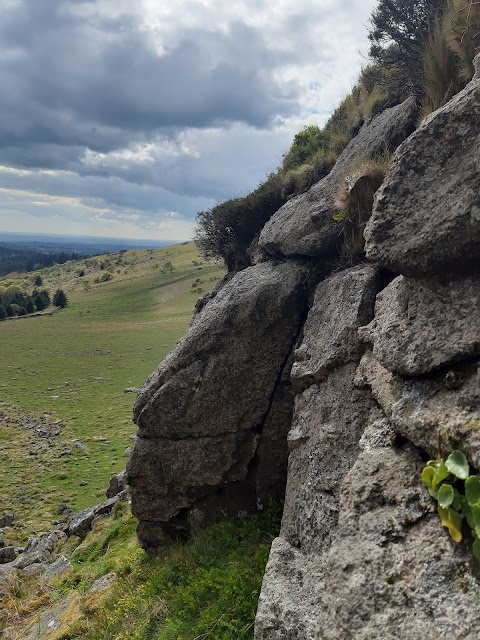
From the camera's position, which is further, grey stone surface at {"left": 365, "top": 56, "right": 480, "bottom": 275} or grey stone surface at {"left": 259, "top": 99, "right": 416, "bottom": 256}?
grey stone surface at {"left": 259, "top": 99, "right": 416, "bottom": 256}

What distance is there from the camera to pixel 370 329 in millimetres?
8062

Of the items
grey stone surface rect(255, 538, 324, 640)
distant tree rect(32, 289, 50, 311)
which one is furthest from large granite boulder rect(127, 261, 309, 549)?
distant tree rect(32, 289, 50, 311)

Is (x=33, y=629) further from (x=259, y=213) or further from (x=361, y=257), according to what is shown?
(x=259, y=213)

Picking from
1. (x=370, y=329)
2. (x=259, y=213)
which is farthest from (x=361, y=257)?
(x=259, y=213)

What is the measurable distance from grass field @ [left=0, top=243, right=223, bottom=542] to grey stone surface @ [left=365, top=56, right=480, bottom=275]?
1267 cm

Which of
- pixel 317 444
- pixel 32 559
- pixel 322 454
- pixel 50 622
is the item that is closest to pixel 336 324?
pixel 317 444

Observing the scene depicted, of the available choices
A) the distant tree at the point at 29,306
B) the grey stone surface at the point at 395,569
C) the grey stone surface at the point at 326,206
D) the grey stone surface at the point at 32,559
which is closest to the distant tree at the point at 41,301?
the distant tree at the point at 29,306

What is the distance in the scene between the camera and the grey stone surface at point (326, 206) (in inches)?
437

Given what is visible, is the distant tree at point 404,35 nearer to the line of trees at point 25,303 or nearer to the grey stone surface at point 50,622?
the grey stone surface at point 50,622

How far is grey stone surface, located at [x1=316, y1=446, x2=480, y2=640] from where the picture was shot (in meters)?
4.43

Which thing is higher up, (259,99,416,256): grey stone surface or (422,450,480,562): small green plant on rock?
(259,99,416,256): grey stone surface

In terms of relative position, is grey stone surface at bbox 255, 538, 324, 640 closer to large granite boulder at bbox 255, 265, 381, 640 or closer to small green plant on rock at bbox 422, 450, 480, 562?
large granite boulder at bbox 255, 265, 381, 640

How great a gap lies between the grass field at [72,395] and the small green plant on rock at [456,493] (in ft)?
49.3

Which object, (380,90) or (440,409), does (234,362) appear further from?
(380,90)
